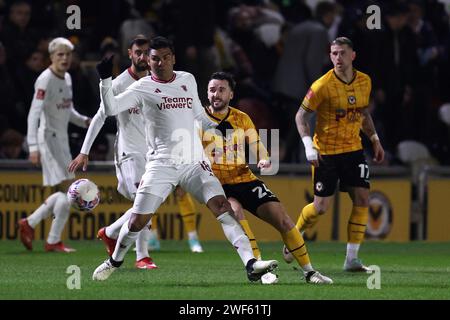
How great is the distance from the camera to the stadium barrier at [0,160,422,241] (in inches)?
687

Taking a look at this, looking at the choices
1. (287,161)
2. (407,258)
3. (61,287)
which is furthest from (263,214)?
(287,161)

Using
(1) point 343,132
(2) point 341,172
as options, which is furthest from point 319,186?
(1) point 343,132

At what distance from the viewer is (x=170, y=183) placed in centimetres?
1103

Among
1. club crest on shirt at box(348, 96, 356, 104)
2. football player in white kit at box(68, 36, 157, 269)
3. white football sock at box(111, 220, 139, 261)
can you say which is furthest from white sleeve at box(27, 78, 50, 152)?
white football sock at box(111, 220, 139, 261)

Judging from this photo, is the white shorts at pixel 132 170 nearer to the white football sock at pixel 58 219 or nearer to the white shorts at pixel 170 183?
the white shorts at pixel 170 183

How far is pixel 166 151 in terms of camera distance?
11109 millimetres

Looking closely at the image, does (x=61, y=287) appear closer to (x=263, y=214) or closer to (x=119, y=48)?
(x=263, y=214)

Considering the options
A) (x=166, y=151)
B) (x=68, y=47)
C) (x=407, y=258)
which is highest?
(x=68, y=47)

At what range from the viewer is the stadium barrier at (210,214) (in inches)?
687

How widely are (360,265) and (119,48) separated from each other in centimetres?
739

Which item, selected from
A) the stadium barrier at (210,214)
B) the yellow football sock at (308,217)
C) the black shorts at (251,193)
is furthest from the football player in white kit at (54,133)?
the black shorts at (251,193)

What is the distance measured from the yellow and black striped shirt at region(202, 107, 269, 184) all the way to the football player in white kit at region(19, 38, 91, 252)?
11.6 feet

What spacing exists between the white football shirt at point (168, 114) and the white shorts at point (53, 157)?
15.4ft
